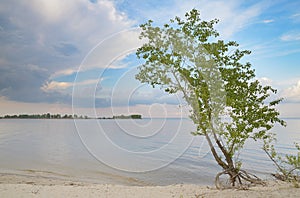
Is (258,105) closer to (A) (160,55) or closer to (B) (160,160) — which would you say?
(A) (160,55)

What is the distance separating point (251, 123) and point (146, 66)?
14.1 ft

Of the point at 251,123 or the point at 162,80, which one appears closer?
the point at 251,123

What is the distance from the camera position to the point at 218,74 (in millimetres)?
9352

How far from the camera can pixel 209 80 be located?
938 centimetres

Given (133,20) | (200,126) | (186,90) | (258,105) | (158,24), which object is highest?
(133,20)

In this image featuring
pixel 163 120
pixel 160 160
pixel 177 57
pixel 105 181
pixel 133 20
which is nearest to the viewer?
pixel 163 120

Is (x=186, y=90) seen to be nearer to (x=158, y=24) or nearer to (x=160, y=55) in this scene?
(x=160, y=55)

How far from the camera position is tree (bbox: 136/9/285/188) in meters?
9.05

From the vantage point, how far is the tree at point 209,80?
9047 millimetres

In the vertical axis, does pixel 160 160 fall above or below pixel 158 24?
below

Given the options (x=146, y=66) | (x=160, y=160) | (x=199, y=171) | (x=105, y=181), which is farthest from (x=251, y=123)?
(x=160, y=160)

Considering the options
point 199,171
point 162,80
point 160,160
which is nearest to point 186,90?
point 162,80

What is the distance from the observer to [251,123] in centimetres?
895

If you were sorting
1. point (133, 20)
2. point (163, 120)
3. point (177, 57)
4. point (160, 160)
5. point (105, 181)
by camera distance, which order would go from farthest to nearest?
point (160, 160)
point (105, 181)
point (133, 20)
point (177, 57)
point (163, 120)
